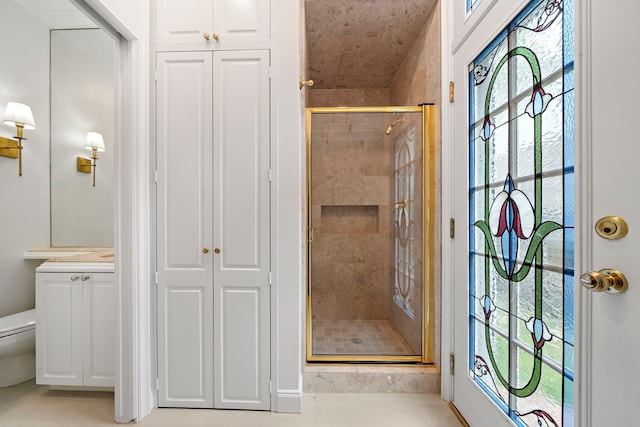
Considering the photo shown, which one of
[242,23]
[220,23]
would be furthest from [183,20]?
[242,23]

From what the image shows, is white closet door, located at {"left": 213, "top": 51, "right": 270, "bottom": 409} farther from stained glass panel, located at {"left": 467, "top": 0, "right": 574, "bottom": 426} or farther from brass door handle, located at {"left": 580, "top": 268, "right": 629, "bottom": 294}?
brass door handle, located at {"left": 580, "top": 268, "right": 629, "bottom": 294}

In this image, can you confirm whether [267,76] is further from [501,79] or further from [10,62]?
[10,62]

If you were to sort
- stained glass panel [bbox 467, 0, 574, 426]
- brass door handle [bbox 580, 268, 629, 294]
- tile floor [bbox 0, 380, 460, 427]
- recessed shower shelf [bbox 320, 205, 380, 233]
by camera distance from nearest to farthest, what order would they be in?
brass door handle [bbox 580, 268, 629, 294] < stained glass panel [bbox 467, 0, 574, 426] < tile floor [bbox 0, 380, 460, 427] < recessed shower shelf [bbox 320, 205, 380, 233]

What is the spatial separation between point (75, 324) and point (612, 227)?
7.93 ft

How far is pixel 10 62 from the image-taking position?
6.54 feet

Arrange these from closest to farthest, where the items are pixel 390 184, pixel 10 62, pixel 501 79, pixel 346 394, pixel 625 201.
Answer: pixel 625 201, pixel 501 79, pixel 346 394, pixel 10 62, pixel 390 184

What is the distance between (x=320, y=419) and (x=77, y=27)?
9.74 ft

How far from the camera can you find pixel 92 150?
2172 millimetres

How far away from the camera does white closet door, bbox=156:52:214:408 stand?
169cm

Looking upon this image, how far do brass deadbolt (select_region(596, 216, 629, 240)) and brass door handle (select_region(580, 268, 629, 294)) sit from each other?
9 cm

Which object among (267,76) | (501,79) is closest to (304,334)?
(267,76)

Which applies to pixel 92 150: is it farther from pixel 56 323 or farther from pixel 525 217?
pixel 525 217

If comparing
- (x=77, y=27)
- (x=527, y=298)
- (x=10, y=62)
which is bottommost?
(x=527, y=298)

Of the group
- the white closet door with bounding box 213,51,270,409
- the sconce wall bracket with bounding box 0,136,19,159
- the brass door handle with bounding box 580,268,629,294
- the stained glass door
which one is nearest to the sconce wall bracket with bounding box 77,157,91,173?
the sconce wall bracket with bounding box 0,136,19,159
